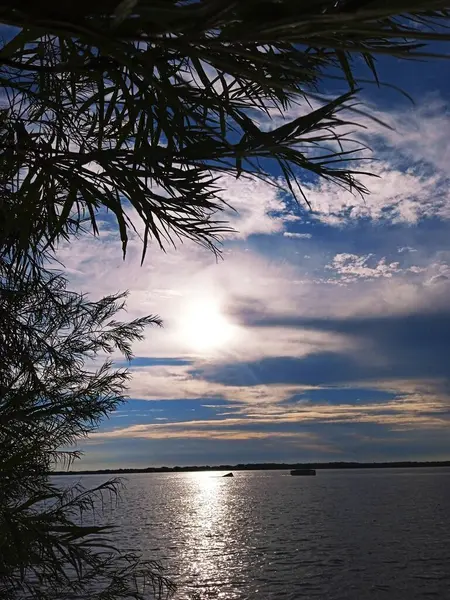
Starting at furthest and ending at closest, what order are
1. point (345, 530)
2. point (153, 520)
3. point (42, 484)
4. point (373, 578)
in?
point (153, 520), point (345, 530), point (373, 578), point (42, 484)

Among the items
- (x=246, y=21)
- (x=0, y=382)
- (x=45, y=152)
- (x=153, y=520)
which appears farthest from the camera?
(x=153, y=520)

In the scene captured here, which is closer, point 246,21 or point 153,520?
point 246,21

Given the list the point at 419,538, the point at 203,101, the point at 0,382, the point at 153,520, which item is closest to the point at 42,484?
the point at 0,382

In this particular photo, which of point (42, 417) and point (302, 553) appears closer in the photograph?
point (42, 417)

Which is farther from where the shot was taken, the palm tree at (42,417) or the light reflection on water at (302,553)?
the light reflection on water at (302,553)

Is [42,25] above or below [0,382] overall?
above

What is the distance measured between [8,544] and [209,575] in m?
21.2

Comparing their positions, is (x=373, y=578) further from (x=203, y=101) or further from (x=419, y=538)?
(x=203, y=101)

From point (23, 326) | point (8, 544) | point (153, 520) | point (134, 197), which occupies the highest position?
point (134, 197)

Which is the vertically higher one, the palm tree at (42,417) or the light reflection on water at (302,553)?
the palm tree at (42,417)

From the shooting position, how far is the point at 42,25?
2875 millimetres

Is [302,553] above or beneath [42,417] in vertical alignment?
beneath

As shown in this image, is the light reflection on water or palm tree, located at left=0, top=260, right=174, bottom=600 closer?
palm tree, located at left=0, top=260, right=174, bottom=600

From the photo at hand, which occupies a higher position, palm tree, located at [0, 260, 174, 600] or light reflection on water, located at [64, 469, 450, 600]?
palm tree, located at [0, 260, 174, 600]
